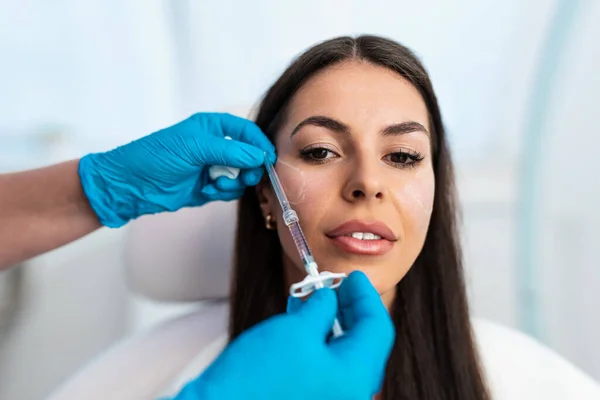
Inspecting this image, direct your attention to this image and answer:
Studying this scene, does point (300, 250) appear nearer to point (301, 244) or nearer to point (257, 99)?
point (301, 244)

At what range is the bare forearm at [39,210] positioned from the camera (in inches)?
50.7

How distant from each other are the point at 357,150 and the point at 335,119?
8cm

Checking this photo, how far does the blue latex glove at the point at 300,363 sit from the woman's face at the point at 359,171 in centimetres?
27

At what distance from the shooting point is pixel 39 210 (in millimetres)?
1307

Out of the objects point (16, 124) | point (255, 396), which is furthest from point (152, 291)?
point (255, 396)

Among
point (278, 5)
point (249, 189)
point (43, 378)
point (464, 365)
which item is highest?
point (278, 5)

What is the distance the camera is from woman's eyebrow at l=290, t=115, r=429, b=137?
1.12m

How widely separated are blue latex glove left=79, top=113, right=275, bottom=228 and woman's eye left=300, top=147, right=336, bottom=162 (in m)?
0.09

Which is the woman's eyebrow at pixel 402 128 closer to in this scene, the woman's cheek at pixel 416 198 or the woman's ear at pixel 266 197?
the woman's cheek at pixel 416 198

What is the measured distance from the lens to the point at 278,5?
1860 mm

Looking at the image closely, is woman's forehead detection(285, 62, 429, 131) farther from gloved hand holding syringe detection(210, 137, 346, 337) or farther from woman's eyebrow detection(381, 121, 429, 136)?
gloved hand holding syringe detection(210, 137, 346, 337)

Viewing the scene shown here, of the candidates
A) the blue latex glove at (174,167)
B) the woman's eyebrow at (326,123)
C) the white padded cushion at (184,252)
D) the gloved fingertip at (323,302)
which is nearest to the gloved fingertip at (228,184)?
the blue latex glove at (174,167)

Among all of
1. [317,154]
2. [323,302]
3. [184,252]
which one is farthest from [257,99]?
[323,302]

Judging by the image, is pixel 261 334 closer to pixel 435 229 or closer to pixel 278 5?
pixel 435 229
